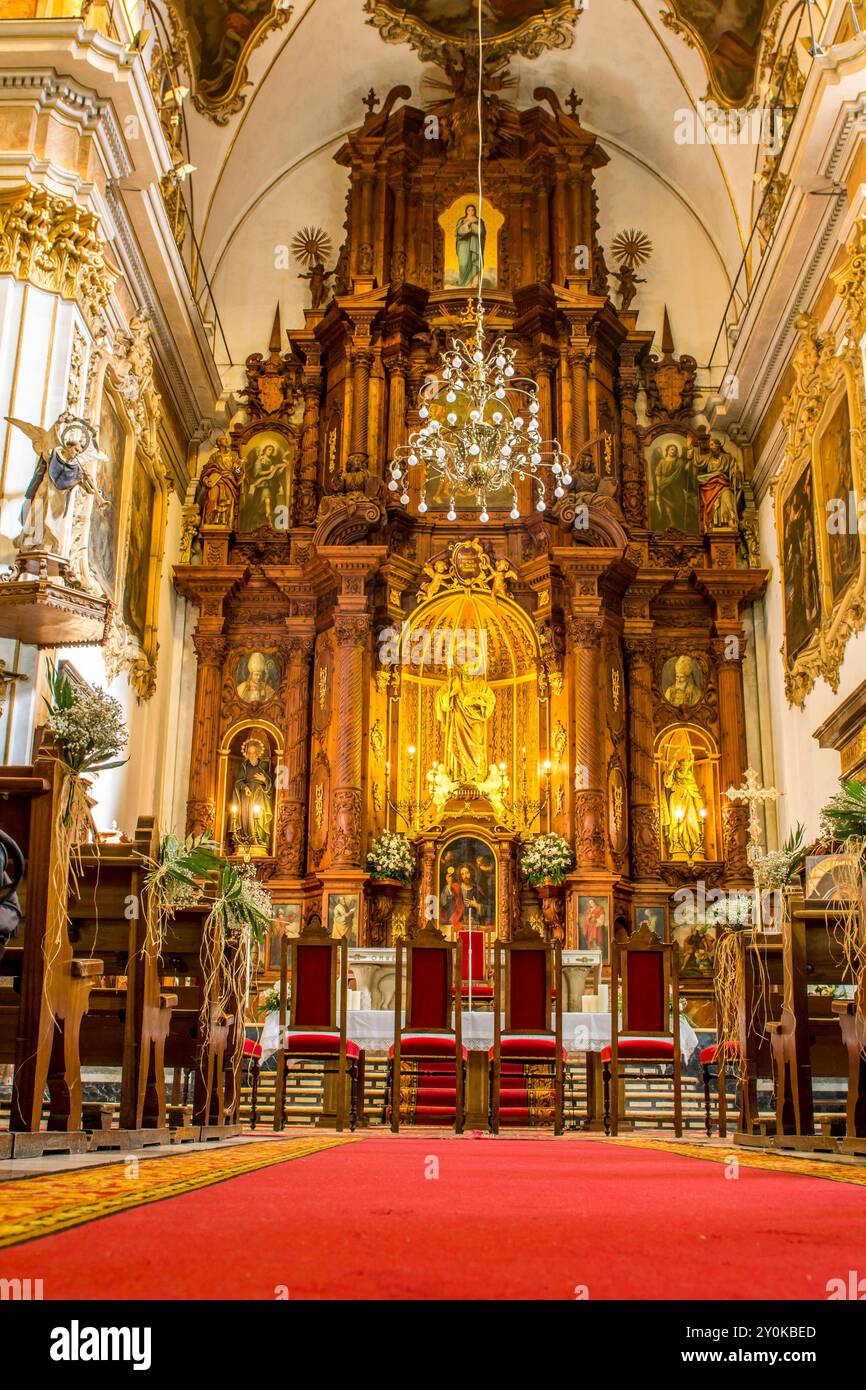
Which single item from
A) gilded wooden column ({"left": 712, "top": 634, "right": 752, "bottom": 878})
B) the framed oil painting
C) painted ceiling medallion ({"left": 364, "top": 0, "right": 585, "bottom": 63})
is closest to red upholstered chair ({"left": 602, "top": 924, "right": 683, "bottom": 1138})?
the framed oil painting

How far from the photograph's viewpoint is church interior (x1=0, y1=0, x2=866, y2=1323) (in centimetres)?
746

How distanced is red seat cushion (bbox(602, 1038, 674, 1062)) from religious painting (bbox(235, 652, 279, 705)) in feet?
26.3

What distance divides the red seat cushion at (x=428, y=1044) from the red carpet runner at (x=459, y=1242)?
525cm

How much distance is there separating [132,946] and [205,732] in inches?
376

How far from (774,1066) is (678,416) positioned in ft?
36.8

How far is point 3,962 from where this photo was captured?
5.31m

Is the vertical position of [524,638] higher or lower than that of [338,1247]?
higher

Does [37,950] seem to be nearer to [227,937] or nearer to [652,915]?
[227,937]

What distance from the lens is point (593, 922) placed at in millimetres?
14242
